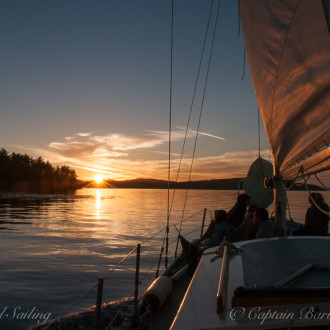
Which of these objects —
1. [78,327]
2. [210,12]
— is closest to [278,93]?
[78,327]

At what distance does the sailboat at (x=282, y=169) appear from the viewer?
7.51 feet

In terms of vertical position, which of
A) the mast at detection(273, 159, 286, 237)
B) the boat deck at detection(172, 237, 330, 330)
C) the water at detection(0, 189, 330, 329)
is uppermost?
the mast at detection(273, 159, 286, 237)

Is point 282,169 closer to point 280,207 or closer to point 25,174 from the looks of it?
point 280,207

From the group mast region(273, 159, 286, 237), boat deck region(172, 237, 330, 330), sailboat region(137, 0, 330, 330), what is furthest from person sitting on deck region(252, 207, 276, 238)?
boat deck region(172, 237, 330, 330)

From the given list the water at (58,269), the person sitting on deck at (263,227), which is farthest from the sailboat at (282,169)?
the water at (58,269)

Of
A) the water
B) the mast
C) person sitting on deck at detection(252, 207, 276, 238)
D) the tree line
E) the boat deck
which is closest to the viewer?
the boat deck

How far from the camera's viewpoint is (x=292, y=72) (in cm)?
299

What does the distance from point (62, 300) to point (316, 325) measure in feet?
24.0

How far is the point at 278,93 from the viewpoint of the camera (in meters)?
3.58

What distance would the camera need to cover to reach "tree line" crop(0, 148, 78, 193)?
112438mm

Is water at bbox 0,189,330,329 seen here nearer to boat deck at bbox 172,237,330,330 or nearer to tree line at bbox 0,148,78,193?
boat deck at bbox 172,237,330,330

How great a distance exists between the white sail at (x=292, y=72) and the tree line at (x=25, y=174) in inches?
4473

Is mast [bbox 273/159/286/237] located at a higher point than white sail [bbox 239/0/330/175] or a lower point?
lower

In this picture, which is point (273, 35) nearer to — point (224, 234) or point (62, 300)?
point (224, 234)
